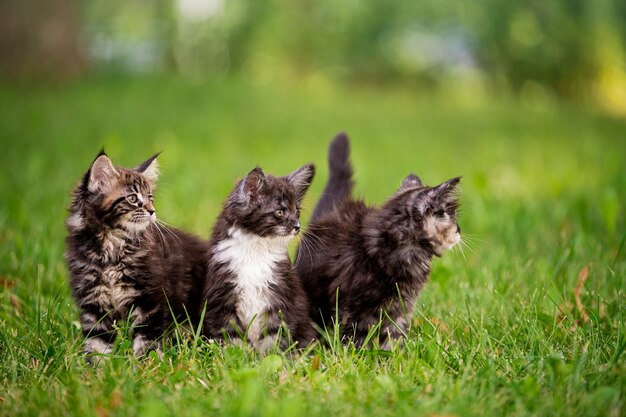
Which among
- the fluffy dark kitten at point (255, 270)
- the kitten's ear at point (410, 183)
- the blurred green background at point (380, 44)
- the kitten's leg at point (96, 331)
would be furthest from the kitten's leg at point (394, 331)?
the blurred green background at point (380, 44)

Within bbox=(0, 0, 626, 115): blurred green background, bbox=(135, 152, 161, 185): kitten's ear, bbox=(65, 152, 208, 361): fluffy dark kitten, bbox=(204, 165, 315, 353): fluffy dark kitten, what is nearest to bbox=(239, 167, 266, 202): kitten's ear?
bbox=(204, 165, 315, 353): fluffy dark kitten

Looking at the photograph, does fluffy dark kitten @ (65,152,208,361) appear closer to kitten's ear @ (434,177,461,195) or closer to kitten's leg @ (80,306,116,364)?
kitten's leg @ (80,306,116,364)

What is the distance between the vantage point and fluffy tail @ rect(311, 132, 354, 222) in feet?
14.6

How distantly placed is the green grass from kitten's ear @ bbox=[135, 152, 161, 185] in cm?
83

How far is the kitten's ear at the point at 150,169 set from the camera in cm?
378

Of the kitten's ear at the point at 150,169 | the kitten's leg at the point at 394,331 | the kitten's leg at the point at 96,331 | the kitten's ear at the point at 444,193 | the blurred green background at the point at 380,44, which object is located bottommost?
the kitten's leg at the point at 394,331

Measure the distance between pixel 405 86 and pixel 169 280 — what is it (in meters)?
15.2

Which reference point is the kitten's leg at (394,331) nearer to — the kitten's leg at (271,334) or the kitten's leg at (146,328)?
the kitten's leg at (271,334)

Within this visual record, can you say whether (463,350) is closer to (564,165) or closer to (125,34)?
(564,165)

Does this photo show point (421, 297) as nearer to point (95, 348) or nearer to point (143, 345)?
point (143, 345)

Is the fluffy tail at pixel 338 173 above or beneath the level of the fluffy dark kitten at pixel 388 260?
above

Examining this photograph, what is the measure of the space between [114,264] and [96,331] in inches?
14.0

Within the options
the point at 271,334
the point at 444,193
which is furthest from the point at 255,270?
the point at 444,193

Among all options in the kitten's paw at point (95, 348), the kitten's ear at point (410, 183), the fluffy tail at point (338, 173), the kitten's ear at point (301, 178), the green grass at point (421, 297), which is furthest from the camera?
the fluffy tail at point (338, 173)
